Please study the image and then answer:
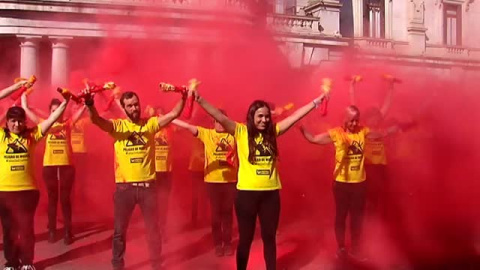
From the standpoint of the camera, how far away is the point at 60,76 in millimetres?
12539

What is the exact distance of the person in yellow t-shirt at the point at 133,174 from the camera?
5488 millimetres

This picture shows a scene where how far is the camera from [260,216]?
16.6 ft

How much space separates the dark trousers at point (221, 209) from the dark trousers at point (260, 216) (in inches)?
56.3

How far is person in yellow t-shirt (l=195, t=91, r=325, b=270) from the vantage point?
5016 millimetres

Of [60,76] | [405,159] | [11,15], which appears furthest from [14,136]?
[11,15]

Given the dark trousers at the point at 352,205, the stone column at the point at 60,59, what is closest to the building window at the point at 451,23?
the stone column at the point at 60,59

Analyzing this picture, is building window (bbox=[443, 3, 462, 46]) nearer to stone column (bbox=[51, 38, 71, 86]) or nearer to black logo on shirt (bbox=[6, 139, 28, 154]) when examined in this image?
Result: stone column (bbox=[51, 38, 71, 86])

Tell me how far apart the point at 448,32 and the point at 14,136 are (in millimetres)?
17955

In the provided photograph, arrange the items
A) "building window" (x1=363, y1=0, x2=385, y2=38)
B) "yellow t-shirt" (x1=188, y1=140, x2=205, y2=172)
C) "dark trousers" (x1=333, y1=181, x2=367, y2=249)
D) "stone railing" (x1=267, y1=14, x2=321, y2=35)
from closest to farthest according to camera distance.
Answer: "dark trousers" (x1=333, y1=181, x2=367, y2=249)
"yellow t-shirt" (x1=188, y1=140, x2=205, y2=172)
"stone railing" (x1=267, y1=14, x2=321, y2=35)
"building window" (x1=363, y1=0, x2=385, y2=38)

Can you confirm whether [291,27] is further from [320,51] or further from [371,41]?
[371,41]

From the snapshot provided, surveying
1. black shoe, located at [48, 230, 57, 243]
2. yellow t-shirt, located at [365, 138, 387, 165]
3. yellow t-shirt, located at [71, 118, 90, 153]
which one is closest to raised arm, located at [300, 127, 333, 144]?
yellow t-shirt, located at [365, 138, 387, 165]

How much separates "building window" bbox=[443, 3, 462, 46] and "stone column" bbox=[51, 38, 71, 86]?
12947mm

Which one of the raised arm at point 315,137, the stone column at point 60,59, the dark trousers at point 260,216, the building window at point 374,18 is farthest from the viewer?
the building window at point 374,18

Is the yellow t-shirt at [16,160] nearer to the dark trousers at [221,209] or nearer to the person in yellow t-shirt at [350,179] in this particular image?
the dark trousers at [221,209]
